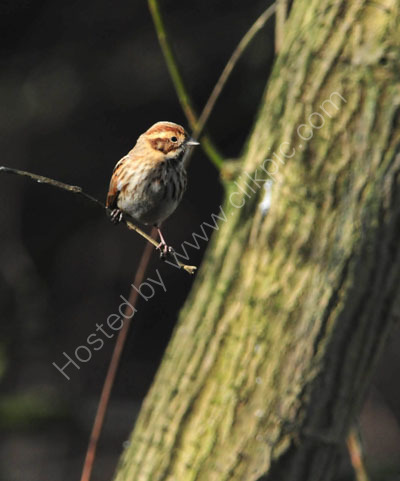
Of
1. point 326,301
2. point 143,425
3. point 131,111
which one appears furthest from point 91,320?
point 326,301

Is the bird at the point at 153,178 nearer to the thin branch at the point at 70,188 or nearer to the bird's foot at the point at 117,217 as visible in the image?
the bird's foot at the point at 117,217

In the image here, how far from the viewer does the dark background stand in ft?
21.1

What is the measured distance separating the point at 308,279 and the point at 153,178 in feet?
2.22

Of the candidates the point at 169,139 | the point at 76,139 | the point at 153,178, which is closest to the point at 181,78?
the point at 169,139

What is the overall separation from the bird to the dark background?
3533mm

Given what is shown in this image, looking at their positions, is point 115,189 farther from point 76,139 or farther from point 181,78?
point 76,139

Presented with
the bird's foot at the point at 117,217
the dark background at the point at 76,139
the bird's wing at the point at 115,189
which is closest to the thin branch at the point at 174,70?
the bird's wing at the point at 115,189

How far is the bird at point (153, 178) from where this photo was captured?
2605mm

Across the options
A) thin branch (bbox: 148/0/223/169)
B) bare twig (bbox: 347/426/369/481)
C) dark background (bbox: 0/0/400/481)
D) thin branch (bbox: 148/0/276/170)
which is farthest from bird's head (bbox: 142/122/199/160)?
dark background (bbox: 0/0/400/481)

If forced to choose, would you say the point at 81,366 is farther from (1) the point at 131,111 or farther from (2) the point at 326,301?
(2) the point at 326,301

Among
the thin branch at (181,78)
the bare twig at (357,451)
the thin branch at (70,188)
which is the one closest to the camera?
the thin branch at (70,188)

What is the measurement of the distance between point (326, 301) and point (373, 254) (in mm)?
242

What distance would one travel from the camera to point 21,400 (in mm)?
5441

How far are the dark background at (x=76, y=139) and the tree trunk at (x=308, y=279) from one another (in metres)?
3.47
